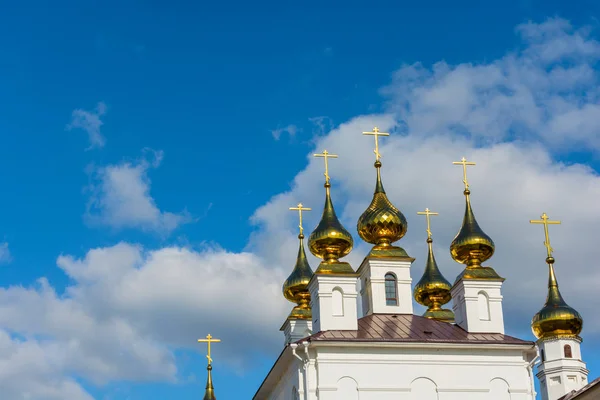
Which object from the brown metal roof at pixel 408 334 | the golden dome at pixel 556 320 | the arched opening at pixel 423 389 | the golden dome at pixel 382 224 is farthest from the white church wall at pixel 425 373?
the golden dome at pixel 556 320

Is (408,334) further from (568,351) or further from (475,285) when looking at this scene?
(568,351)

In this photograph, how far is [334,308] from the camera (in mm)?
28281

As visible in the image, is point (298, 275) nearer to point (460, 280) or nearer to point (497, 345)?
point (460, 280)

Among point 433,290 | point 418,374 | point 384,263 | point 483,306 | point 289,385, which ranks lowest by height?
point 418,374

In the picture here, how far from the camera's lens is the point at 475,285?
29.5 meters

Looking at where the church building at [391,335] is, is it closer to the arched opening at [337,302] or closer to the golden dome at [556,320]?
the arched opening at [337,302]

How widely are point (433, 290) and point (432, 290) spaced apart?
0.15 ft

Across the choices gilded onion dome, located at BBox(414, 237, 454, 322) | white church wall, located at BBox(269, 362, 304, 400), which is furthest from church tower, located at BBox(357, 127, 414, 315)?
gilded onion dome, located at BBox(414, 237, 454, 322)

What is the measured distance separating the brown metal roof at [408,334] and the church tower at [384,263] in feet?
2.67

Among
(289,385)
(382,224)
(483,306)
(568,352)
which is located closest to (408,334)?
(483,306)

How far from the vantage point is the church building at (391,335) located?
2630 centimetres

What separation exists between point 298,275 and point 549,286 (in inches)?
353

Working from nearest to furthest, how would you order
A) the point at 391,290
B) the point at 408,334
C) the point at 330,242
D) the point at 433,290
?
the point at 408,334
the point at 330,242
the point at 391,290
the point at 433,290

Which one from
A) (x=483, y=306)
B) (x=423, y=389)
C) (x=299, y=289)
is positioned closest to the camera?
(x=423, y=389)
